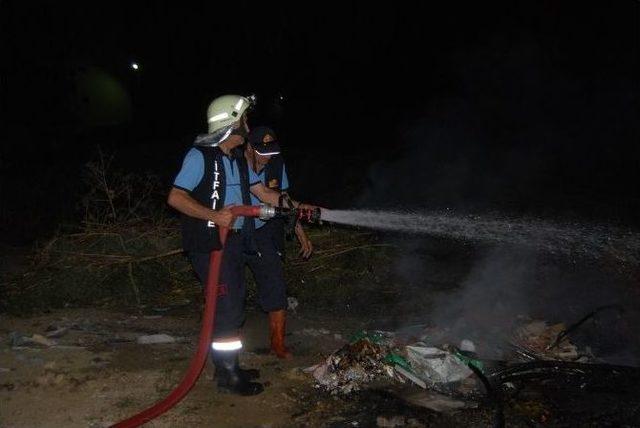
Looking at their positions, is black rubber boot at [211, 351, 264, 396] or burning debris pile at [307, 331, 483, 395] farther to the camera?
burning debris pile at [307, 331, 483, 395]

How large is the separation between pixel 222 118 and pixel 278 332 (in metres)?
1.79

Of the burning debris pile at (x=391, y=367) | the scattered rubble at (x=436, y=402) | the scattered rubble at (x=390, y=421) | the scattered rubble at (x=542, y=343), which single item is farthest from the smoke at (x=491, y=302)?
the scattered rubble at (x=390, y=421)

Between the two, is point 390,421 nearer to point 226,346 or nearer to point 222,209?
point 226,346

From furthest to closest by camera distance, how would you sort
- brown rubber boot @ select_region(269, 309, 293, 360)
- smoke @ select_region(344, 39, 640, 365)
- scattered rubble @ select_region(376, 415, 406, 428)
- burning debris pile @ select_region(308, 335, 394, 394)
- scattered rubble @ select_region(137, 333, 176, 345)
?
smoke @ select_region(344, 39, 640, 365), scattered rubble @ select_region(137, 333, 176, 345), brown rubber boot @ select_region(269, 309, 293, 360), burning debris pile @ select_region(308, 335, 394, 394), scattered rubble @ select_region(376, 415, 406, 428)

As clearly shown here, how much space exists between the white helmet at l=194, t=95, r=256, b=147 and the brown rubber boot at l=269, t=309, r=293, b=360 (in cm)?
152

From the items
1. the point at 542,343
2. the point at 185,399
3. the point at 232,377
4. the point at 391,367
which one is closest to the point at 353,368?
the point at 391,367

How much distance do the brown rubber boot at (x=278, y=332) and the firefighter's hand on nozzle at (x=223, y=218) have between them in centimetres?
110

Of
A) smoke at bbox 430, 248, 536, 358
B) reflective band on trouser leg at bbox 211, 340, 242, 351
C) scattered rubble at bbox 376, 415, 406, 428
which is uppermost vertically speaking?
reflective band on trouser leg at bbox 211, 340, 242, 351

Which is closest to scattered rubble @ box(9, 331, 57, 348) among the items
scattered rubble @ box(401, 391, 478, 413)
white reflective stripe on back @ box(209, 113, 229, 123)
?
white reflective stripe on back @ box(209, 113, 229, 123)

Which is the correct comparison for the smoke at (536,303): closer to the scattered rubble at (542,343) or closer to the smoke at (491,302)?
the smoke at (491,302)

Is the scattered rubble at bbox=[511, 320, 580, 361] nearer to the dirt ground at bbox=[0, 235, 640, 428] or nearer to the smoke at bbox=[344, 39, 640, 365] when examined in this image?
the smoke at bbox=[344, 39, 640, 365]

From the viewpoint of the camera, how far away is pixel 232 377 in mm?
4059

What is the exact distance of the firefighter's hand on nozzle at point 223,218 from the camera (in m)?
3.81

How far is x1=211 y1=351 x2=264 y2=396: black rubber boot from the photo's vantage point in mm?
4036
